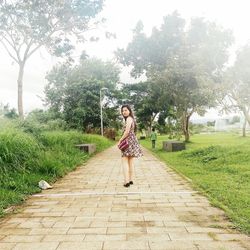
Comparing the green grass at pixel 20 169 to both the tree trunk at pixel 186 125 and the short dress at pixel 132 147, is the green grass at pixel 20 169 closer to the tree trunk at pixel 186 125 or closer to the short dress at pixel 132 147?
the short dress at pixel 132 147

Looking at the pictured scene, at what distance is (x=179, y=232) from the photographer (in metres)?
4.88

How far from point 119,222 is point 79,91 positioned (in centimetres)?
3678

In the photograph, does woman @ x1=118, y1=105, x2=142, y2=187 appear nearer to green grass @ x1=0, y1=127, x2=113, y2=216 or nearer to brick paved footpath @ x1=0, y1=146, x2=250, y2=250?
brick paved footpath @ x1=0, y1=146, x2=250, y2=250

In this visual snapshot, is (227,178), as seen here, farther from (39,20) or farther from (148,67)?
(148,67)

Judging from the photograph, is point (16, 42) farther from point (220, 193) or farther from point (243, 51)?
point (220, 193)

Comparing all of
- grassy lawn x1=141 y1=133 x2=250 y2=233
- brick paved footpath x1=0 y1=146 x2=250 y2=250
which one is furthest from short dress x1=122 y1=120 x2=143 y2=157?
grassy lawn x1=141 y1=133 x2=250 y2=233

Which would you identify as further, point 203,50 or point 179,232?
point 203,50

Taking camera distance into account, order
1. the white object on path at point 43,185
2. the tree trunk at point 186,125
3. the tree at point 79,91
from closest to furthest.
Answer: the white object on path at point 43,185, the tree trunk at point 186,125, the tree at point 79,91

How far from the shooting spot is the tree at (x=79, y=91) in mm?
40688

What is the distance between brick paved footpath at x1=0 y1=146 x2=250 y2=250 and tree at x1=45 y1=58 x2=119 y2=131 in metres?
31.9

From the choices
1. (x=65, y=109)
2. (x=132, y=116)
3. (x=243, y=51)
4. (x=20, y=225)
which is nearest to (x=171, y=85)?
(x=243, y=51)

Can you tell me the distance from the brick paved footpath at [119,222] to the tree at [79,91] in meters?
31.9

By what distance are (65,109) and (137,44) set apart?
10583 millimetres

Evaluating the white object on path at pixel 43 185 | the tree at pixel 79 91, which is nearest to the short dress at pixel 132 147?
the white object on path at pixel 43 185
